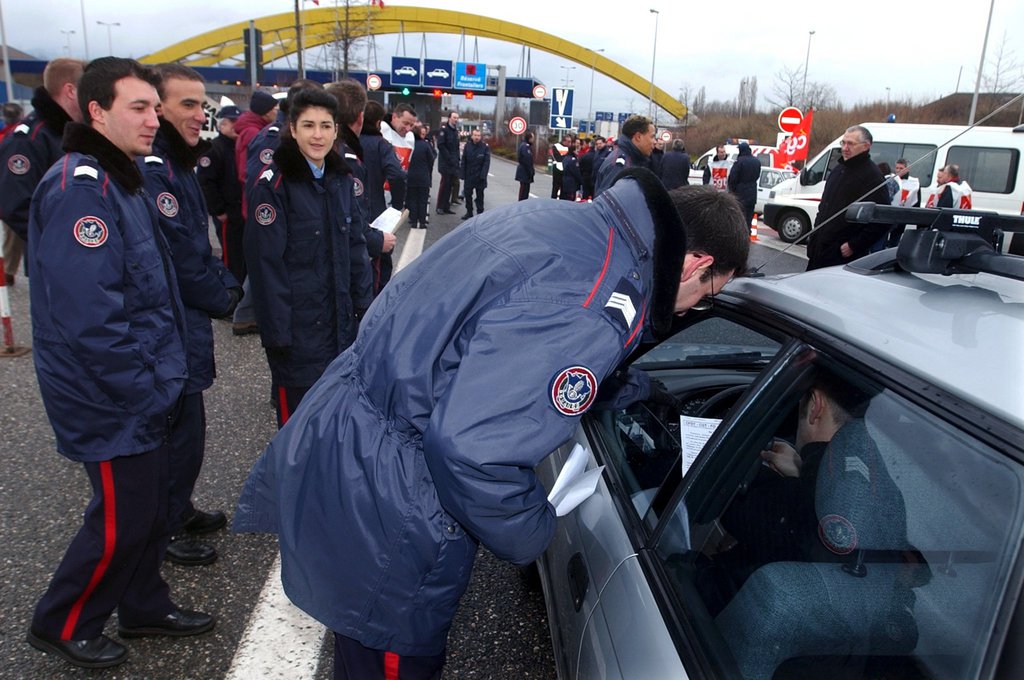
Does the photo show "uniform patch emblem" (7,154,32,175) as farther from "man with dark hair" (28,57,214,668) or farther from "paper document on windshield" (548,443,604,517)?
"paper document on windshield" (548,443,604,517)

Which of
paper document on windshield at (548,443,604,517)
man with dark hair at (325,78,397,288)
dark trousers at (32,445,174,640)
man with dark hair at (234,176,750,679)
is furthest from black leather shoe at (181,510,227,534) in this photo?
paper document on windshield at (548,443,604,517)

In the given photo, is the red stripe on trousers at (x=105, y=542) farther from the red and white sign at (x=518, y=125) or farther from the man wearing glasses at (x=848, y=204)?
the red and white sign at (x=518, y=125)

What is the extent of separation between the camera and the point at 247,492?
1832 mm

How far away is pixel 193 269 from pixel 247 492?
127cm

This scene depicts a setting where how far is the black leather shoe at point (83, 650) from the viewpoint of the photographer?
2.36 metres

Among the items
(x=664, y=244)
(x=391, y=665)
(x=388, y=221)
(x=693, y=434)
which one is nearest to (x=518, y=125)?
(x=388, y=221)

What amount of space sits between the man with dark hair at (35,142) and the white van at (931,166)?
1244 cm

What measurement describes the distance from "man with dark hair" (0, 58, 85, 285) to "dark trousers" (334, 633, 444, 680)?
3.55m

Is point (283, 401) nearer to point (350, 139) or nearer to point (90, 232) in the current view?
point (90, 232)

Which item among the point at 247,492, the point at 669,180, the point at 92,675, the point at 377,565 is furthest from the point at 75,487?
the point at 669,180

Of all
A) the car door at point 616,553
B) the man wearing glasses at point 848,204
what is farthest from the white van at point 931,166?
the car door at point 616,553

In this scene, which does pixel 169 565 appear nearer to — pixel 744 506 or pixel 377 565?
pixel 377 565

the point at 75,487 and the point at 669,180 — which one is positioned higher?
the point at 669,180

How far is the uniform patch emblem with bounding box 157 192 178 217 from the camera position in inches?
105
